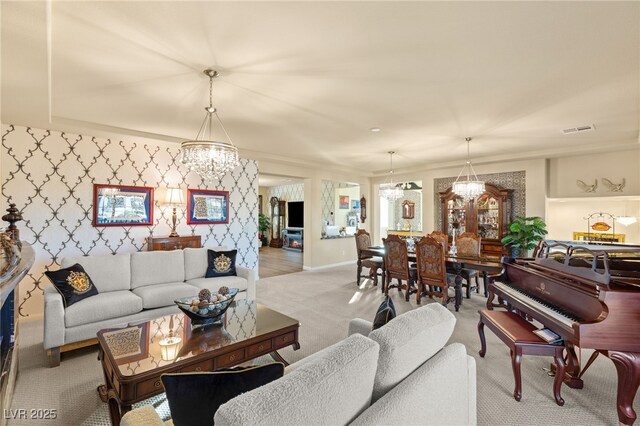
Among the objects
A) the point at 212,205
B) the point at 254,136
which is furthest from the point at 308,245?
the point at 254,136

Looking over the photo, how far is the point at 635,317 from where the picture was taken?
1.84 m

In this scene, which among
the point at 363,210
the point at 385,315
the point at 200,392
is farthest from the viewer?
the point at 363,210

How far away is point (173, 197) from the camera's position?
484 centimetres

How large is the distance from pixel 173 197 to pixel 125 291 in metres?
1.81

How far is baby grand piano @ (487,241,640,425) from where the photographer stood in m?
1.84

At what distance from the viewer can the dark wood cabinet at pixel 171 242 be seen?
4.63m

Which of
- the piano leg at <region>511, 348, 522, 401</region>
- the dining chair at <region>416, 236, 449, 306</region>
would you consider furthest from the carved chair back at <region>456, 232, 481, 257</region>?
the piano leg at <region>511, 348, 522, 401</region>

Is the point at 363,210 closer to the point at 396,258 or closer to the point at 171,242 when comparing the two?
the point at 396,258

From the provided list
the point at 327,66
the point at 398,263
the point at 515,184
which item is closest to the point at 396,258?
the point at 398,263

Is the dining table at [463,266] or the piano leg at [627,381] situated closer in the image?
the piano leg at [627,381]

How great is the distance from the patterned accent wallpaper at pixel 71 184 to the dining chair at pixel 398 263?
11.0ft

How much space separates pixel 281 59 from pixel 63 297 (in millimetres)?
2971

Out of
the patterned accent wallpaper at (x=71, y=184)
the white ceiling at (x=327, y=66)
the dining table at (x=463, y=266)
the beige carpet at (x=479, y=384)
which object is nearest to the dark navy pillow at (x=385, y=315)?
the beige carpet at (x=479, y=384)

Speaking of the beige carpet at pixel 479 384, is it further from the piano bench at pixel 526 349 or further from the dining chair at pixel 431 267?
the dining chair at pixel 431 267
